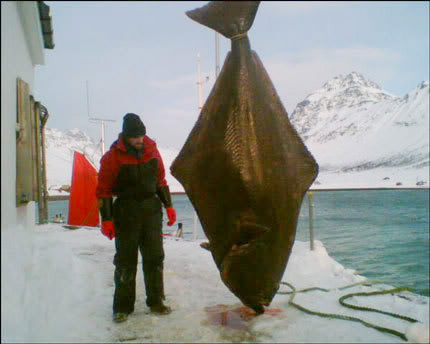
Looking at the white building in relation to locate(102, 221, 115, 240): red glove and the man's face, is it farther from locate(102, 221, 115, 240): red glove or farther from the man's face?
the man's face

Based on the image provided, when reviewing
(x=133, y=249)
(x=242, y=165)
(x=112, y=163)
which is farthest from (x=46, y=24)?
(x=242, y=165)

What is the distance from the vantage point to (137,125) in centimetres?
412

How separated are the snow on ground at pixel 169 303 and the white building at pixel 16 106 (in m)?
0.33

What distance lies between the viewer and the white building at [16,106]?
8.05 feet

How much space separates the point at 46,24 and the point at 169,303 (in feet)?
10.9

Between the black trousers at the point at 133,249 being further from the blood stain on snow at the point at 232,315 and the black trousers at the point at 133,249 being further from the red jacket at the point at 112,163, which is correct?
the blood stain on snow at the point at 232,315

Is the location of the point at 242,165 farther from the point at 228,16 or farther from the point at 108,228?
the point at 108,228

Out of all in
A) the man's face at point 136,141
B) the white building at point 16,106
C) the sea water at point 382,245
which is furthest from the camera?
the sea water at point 382,245

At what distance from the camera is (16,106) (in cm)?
320

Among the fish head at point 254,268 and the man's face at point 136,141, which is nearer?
the fish head at point 254,268

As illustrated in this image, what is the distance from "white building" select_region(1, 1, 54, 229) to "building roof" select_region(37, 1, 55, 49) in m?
0.01

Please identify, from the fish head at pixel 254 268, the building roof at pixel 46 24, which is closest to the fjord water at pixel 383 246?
the fish head at pixel 254 268

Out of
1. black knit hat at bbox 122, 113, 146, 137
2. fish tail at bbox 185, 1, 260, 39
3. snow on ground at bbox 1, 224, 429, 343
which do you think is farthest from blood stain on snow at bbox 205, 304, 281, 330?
fish tail at bbox 185, 1, 260, 39

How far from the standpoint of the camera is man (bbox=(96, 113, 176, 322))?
13.3 feet
